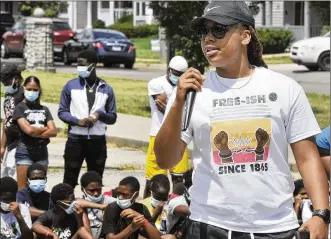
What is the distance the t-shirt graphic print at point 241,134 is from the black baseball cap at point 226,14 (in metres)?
0.35

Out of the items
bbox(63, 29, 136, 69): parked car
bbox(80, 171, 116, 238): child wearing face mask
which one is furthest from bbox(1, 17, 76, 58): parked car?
bbox(80, 171, 116, 238): child wearing face mask

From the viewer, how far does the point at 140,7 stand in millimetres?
59844

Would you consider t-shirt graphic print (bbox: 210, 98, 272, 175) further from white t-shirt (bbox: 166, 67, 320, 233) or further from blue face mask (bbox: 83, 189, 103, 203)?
blue face mask (bbox: 83, 189, 103, 203)

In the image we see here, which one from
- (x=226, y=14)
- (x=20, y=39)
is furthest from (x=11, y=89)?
(x=20, y=39)

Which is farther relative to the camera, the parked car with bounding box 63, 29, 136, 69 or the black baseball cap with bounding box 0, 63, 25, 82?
the parked car with bounding box 63, 29, 136, 69

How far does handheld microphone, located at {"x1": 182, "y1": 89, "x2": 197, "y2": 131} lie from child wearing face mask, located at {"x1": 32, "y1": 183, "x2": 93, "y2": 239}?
13.5ft

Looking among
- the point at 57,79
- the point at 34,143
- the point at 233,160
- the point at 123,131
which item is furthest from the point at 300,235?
the point at 57,79

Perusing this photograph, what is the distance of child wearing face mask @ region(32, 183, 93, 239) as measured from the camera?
8.53 metres

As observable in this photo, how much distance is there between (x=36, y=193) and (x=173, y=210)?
142 centimetres

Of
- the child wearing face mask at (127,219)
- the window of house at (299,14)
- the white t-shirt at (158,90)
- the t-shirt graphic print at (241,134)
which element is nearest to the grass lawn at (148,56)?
the window of house at (299,14)

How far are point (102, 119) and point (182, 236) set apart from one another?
8.93 feet

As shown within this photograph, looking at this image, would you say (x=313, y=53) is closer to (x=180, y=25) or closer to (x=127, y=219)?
(x=180, y=25)

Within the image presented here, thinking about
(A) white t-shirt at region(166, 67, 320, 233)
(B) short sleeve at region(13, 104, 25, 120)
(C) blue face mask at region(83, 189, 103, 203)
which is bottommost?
(C) blue face mask at region(83, 189, 103, 203)

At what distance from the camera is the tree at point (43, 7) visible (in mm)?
49725
